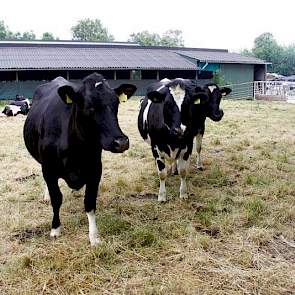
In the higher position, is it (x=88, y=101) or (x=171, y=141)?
(x=88, y=101)

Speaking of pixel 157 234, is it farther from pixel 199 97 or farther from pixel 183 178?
pixel 199 97

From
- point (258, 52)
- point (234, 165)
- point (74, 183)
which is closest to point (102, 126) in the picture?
point (74, 183)

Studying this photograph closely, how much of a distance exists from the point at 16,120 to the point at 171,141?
32.2ft

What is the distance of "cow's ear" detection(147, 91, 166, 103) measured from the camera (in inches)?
186

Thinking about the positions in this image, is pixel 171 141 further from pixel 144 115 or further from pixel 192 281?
pixel 192 281

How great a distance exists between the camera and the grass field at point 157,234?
3148 mm

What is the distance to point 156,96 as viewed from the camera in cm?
477

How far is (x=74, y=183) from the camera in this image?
3.87m

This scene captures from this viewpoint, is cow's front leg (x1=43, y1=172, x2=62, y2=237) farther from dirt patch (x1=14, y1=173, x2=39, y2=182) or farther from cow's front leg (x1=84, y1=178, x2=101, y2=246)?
dirt patch (x1=14, y1=173, x2=39, y2=182)

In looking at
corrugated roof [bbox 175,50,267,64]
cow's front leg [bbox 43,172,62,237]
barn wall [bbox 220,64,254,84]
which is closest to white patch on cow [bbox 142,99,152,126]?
cow's front leg [bbox 43,172,62,237]

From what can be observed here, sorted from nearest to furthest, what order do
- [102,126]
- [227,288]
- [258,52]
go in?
1. [227,288]
2. [102,126]
3. [258,52]

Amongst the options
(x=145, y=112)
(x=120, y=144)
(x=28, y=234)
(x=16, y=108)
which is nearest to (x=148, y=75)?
(x=16, y=108)

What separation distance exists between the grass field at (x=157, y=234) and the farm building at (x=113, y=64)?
1598cm

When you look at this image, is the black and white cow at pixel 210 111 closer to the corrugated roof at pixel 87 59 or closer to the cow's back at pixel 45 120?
the cow's back at pixel 45 120
